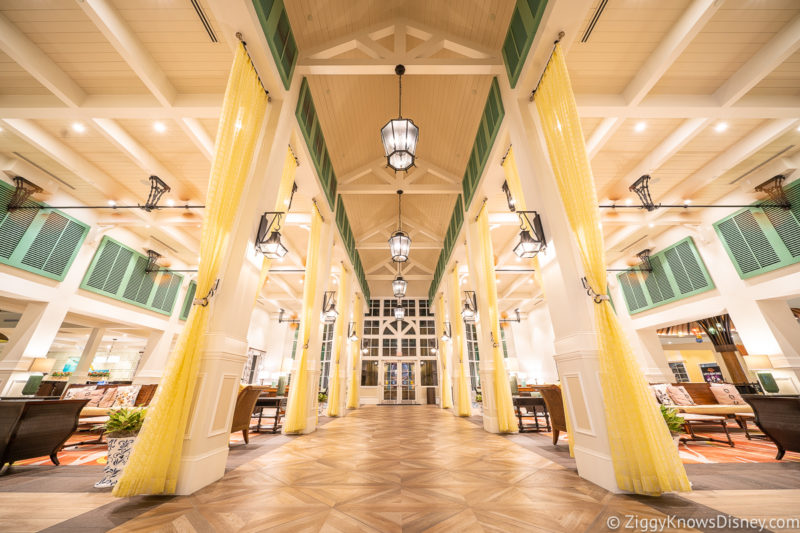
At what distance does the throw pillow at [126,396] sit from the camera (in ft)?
17.7

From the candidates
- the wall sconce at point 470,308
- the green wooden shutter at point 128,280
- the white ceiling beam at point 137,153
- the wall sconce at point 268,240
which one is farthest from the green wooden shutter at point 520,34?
the green wooden shutter at point 128,280

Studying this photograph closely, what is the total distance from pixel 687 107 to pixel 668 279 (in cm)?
591

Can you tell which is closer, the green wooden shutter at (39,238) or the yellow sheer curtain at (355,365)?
the green wooden shutter at (39,238)

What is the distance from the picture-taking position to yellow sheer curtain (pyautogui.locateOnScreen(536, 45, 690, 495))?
2096mm

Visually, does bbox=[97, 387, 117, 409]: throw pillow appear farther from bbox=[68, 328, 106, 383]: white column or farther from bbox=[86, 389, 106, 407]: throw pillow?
bbox=[68, 328, 106, 383]: white column

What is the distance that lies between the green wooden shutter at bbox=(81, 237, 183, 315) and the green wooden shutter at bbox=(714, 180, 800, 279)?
15.9 m

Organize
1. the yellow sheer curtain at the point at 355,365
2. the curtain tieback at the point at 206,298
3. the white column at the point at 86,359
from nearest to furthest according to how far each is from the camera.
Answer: the curtain tieback at the point at 206,298, the white column at the point at 86,359, the yellow sheer curtain at the point at 355,365

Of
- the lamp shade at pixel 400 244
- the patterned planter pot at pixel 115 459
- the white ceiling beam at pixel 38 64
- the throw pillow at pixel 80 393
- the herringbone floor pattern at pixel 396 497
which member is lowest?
the herringbone floor pattern at pixel 396 497

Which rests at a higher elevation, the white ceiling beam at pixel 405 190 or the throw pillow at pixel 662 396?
the white ceiling beam at pixel 405 190

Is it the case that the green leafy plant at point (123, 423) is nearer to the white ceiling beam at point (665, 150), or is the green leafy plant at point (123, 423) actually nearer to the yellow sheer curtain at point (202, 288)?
the yellow sheer curtain at point (202, 288)

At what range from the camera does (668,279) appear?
8.59m

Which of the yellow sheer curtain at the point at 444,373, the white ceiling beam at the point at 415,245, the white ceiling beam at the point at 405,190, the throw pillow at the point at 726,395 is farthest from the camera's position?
the yellow sheer curtain at the point at 444,373

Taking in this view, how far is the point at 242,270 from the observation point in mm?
3062

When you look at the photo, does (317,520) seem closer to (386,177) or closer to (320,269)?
(320,269)
